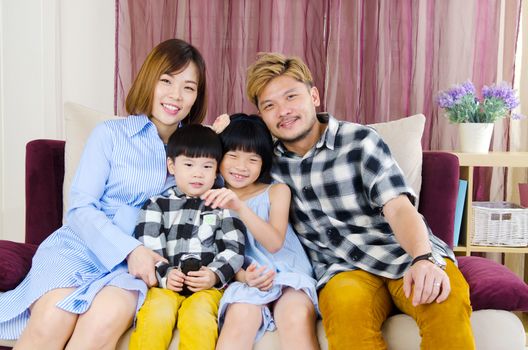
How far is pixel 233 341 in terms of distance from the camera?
143 cm

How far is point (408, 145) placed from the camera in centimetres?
190

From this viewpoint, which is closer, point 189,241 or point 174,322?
point 174,322

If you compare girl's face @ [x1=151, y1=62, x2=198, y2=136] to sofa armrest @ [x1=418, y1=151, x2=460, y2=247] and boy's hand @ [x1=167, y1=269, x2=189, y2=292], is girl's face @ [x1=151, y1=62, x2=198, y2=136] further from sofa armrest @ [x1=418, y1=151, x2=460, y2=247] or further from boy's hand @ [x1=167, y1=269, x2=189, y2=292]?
sofa armrest @ [x1=418, y1=151, x2=460, y2=247]

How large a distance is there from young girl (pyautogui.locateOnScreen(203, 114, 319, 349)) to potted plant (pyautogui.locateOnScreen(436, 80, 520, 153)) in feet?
3.71

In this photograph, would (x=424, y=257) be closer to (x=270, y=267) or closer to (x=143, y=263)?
(x=270, y=267)

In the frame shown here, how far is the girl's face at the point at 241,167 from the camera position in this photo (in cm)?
176

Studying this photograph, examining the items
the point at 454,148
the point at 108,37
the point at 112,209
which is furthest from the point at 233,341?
the point at 108,37

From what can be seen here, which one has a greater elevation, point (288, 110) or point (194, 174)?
point (288, 110)

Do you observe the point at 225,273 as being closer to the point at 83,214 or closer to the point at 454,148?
the point at 83,214

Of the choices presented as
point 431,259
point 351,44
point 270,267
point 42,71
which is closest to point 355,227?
point 270,267

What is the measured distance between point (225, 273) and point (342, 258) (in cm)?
33

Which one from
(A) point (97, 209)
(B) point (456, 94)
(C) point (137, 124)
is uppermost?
(B) point (456, 94)

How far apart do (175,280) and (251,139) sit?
464 millimetres

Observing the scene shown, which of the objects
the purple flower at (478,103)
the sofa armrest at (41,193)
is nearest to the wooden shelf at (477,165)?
the purple flower at (478,103)
